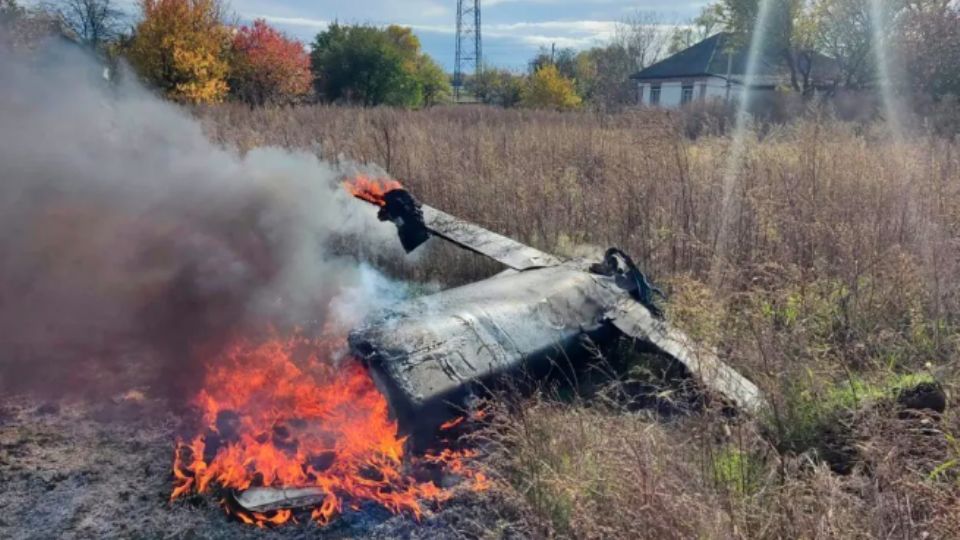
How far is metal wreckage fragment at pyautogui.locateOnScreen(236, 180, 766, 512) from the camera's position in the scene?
9.87 ft

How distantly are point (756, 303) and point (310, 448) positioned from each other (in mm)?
3319

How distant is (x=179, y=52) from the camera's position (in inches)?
814

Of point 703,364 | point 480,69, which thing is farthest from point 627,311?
point 480,69

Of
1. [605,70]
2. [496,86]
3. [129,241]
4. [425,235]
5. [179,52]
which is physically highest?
[605,70]

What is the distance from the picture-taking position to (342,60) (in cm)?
2780

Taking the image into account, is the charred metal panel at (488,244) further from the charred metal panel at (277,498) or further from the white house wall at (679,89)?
the white house wall at (679,89)

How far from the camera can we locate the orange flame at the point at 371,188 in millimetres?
4812

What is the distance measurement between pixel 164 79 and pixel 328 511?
22.0 m

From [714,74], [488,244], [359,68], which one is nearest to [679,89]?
[714,74]

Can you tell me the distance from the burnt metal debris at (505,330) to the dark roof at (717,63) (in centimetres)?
2996

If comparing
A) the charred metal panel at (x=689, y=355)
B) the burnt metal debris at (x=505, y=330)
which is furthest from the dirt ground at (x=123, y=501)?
the charred metal panel at (x=689, y=355)

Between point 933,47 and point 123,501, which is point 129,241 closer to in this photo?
point 123,501

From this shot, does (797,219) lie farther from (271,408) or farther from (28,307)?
(28,307)

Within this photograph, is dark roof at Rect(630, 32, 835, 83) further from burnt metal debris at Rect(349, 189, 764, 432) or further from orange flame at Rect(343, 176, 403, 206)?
orange flame at Rect(343, 176, 403, 206)
